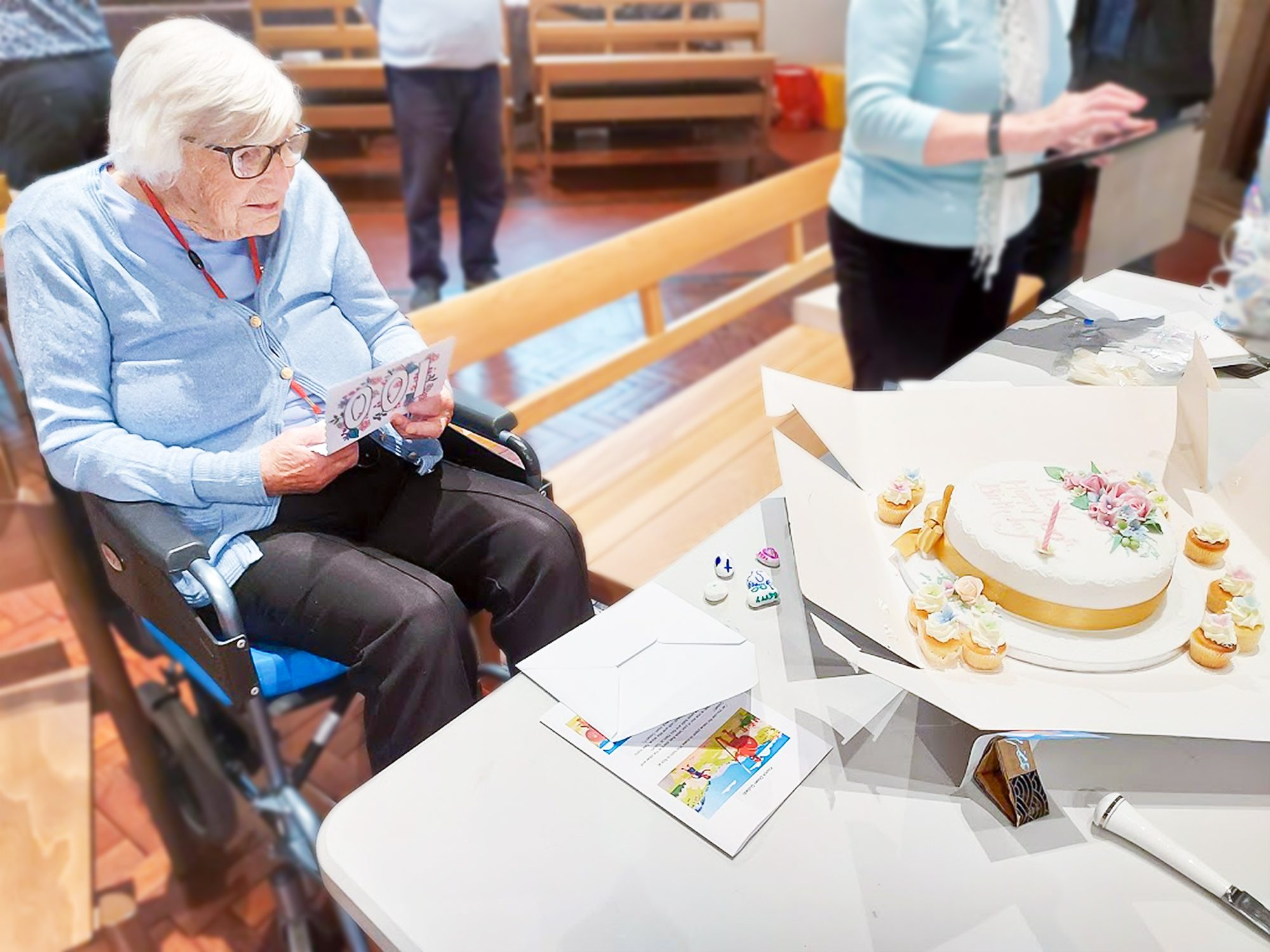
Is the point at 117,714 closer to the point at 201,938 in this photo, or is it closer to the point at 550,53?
the point at 201,938

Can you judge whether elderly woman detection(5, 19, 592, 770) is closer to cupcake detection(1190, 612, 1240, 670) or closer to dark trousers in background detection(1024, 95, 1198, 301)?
cupcake detection(1190, 612, 1240, 670)

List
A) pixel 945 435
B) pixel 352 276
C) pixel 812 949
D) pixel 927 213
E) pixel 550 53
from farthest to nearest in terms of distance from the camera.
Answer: pixel 550 53, pixel 927 213, pixel 352 276, pixel 945 435, pixel 812 949

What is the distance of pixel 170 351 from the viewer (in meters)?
1.15

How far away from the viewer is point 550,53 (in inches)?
137

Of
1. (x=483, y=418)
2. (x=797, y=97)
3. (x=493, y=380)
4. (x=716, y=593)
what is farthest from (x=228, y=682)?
(x=797, y=97)

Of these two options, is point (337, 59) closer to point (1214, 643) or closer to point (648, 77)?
point (648, 77)

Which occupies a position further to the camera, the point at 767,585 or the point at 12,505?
the point at 12,505

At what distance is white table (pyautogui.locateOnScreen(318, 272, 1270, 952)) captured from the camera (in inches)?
27.5

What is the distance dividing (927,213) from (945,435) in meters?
1.13

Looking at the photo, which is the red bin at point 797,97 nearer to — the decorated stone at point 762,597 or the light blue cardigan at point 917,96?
the light blue cardigan at point 917,96

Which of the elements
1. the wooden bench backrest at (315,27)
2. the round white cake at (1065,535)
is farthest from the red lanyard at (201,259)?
the wooden bench backrest at (315,27)

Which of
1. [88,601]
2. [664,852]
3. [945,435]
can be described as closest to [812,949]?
[664,852]

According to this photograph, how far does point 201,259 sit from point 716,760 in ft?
2.68

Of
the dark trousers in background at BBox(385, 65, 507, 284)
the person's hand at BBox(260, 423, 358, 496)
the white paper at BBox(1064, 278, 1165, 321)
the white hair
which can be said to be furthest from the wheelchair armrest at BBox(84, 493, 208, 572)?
the dark trousers in background at BBox(385, 65, 507, 284)
